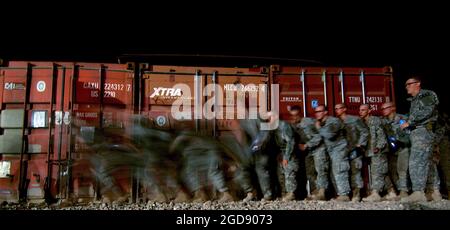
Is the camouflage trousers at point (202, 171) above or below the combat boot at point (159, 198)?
above

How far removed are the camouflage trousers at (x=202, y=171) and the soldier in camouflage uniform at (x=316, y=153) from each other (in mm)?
1433

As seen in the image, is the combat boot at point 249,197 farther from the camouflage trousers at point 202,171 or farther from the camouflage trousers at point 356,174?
the camouflage trousers at point 356,174

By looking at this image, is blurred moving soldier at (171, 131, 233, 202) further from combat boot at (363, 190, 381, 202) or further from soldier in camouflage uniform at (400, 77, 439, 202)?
soldier in camouflage uniform at (400, 77, 439, 202)

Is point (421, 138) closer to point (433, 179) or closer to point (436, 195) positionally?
point (433, 179)

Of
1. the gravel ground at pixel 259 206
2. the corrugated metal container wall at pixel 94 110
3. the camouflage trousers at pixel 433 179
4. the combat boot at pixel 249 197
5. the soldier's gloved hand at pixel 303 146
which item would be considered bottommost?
the gravel ground at pixel 259 206

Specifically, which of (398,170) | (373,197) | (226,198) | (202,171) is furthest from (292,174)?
(398,170)

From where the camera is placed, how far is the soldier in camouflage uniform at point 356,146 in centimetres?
644

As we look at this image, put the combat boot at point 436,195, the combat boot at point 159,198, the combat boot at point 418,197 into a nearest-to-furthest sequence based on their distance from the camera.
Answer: the combat boot at point 418,197
the combat boot at point 436,195
the combat boot at point 159,198

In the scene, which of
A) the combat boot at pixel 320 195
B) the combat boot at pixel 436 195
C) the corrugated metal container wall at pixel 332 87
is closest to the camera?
the combat boot at pixel 436 195

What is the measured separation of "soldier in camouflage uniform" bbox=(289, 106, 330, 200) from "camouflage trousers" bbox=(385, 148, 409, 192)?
3.52ft

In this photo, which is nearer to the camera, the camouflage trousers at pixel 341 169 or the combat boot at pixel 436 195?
the combat boot at pixel 436 195

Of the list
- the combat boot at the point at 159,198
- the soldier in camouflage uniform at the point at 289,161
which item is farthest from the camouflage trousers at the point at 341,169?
the combat boot at the point at 159,198
